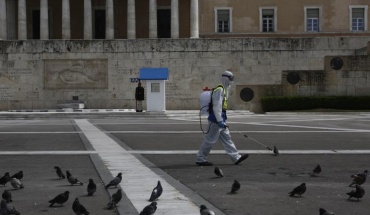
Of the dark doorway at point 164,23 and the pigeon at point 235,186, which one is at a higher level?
the dark doorway at point 164,23

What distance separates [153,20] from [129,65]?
1005 centimetres

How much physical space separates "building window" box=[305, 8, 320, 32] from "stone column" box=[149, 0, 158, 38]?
15.2 metres

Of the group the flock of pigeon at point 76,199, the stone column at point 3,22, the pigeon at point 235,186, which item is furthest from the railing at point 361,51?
the pigeon at point 235,186

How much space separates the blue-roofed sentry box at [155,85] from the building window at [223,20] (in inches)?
935

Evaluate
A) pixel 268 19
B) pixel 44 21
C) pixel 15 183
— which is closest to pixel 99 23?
pixel 44 21

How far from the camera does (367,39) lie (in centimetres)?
4719

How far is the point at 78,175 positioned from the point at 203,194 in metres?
3.27

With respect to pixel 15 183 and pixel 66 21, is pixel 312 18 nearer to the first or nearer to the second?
pixel 66 21

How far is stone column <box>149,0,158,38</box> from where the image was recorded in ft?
180

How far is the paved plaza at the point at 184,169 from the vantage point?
29.8ft

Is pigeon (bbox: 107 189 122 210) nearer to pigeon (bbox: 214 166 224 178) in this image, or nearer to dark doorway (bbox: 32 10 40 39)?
pigeon (bbox: 214 166 224 178)

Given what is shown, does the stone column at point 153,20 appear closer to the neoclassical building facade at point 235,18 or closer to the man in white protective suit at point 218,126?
the neoclassical building facade at point 235,18

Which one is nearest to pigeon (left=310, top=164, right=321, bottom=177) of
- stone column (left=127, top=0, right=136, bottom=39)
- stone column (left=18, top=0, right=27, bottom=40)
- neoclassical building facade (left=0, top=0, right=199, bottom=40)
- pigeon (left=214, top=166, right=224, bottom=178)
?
pigeon (left=214, top=166, right=224, bottom=178)

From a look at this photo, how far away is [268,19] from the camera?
200ft
